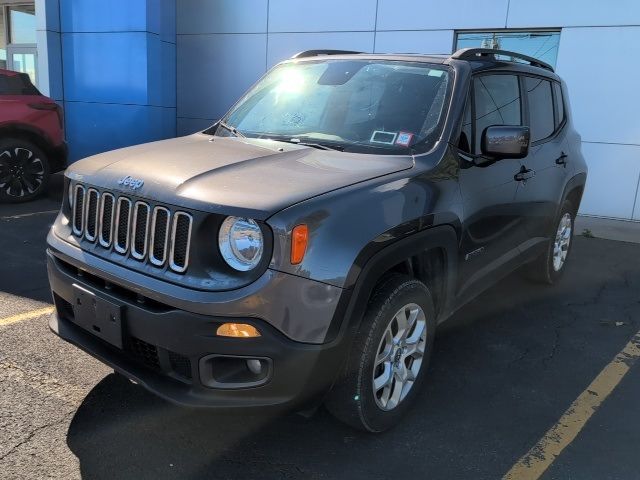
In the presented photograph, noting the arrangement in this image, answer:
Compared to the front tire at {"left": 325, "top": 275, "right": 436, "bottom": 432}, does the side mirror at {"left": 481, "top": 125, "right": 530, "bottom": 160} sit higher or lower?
higher

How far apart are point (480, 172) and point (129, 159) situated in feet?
6.38

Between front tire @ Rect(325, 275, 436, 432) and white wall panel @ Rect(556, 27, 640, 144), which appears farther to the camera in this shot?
white wall panel @ Rect(556, 27, 640, 144)

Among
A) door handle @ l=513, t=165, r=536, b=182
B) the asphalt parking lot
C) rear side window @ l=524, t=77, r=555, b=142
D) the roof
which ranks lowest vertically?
the asphalt parking lot

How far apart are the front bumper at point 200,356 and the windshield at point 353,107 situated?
1313 millimetres

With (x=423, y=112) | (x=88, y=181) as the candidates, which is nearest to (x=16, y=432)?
(x=88, y=181)

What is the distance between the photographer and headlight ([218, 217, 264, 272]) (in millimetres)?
2354

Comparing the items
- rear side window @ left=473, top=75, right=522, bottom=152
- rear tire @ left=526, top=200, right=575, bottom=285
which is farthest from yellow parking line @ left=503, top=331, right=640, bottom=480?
rear side window @ left=473, top=75, right=522, bottom=152

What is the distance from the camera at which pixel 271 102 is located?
12.8ft

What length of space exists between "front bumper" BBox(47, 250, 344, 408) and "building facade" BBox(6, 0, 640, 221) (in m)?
5.95

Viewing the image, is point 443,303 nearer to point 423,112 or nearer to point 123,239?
point 423,112

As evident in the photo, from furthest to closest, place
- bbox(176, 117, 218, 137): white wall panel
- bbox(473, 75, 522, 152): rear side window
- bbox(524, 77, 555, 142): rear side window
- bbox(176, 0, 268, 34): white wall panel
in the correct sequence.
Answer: bbox(176, 117, 218, 137): white wall panel → bbox(176, 0, 268, 34): white wall panel → bbox(524, 77, 555, 142): rear side window → bbox(473, 75, 522, 152): rear side window

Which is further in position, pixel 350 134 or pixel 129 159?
pixel 350 134

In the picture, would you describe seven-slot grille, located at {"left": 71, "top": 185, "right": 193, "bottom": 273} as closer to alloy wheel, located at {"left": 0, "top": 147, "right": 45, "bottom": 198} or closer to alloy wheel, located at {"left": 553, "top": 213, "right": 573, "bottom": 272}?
alloy wheel, located at {"left": 553, "top": 213, "right": 573, "bottom": 272}

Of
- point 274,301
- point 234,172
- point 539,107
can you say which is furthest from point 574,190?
point 274,301
